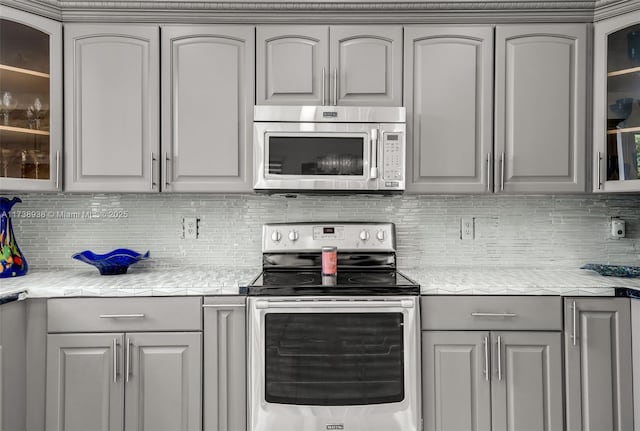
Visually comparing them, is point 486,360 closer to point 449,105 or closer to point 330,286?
point 330,286

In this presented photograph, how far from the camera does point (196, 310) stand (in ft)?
5.92

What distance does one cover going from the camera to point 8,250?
209 cm

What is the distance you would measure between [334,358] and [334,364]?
0.08 ft

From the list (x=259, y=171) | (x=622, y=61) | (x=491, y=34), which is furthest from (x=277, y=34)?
(x=622, y=61)

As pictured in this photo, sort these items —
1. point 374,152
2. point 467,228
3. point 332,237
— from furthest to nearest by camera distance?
point 467,228
point 332,237
point 374,152

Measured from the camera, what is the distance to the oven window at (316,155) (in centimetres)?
203

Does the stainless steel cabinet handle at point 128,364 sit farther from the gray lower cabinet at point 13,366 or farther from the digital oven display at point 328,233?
the digital oven display at point 328,233

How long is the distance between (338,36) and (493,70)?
2.59 ft

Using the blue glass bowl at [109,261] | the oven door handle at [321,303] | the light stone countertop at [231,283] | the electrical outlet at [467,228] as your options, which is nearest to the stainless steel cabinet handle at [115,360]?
the light stone countertop at [231,283]

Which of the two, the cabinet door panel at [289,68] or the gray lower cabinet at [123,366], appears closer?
the gray lower cabinet at [123,366]

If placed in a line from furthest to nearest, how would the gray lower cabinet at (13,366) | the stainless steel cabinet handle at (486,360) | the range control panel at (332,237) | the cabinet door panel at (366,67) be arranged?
1. the range control panel at (332,237)
2. the cabinet door panel at (366,67)
3. the stainless steel cabinet handle at (486,360)
4. the gray lower cabinet at (13,366)

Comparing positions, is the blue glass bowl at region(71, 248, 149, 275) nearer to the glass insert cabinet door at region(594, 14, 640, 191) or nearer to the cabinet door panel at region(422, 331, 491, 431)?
the cabinet door panel at region(422, 331, 491, 431)

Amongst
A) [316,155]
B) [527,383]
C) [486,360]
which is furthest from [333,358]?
[316,155]

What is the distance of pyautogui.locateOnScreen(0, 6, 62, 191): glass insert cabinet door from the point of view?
1979 millimetres
